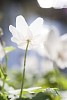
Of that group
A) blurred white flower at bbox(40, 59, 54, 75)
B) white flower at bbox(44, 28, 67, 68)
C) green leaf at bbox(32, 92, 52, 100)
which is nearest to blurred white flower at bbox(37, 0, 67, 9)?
white flower at bbox(44, 28, 67, 68)

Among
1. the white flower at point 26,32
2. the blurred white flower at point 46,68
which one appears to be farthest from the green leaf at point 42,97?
the blurred white flower at point 46,68

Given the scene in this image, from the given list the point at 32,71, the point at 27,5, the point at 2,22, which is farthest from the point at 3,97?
the point at 27,5

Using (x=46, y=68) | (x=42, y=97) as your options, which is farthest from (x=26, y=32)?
(x=46, y=68)

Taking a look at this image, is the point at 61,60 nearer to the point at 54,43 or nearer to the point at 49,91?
the point at 54,43

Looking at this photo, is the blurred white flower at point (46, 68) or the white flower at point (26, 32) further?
the blurred white flower at point (46, 68)

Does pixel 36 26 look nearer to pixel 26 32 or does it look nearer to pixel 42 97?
pixel 26 32

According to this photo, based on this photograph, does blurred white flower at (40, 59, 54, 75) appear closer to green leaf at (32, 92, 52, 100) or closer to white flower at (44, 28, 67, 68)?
white flower at (44, 28, 67, 68)

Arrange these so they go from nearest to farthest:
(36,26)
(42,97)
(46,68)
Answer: (42,97), (36,26), (46,68)

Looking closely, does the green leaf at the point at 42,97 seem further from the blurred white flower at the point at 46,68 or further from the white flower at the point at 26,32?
the blurred white flower at the point at 46,68
